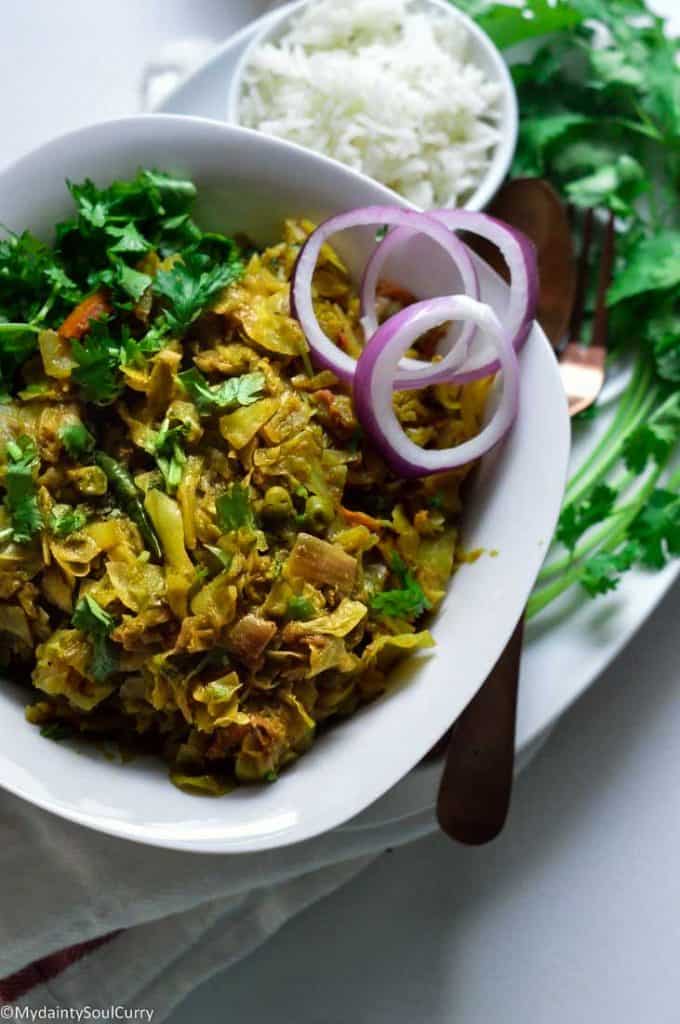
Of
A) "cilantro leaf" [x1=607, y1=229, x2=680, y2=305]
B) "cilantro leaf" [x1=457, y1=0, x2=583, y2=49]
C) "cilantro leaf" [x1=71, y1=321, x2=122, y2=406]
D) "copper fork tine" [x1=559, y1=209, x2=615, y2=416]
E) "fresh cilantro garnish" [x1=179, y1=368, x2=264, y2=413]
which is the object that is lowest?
"copper fork tine" [x1=559, y1=209, x2=615, y2=416]

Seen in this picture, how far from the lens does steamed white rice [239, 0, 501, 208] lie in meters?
2.63

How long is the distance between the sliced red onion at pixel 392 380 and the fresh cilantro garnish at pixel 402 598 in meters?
0.18

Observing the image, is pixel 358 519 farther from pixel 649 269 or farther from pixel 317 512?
pixel 649 269

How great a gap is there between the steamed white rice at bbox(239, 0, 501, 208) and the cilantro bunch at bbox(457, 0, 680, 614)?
5.9 inches

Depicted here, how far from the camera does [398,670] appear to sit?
6.80 ft

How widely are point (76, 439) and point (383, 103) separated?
1.20 meters

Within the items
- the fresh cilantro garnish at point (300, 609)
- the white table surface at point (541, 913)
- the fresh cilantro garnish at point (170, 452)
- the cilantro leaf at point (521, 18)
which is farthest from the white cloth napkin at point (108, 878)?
the cilantro leaf at point (521, 18)

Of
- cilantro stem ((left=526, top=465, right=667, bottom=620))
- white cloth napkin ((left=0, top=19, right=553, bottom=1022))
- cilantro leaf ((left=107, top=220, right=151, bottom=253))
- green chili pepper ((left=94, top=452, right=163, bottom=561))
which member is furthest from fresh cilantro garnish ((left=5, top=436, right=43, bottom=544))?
cilantro stem ((left=526, top=465, right=667, bottom=620))

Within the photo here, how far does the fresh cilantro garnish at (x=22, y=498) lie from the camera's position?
1.92 meters

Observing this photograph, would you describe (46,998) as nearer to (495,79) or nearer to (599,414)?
(599,414)

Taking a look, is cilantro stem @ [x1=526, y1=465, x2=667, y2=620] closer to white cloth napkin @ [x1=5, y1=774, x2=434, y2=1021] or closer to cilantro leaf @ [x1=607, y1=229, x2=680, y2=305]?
cilantro leaf @ [x1=607, y1=229, x2=680, y2=305]

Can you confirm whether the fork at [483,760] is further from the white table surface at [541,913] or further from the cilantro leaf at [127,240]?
the cilantro leaf at [127,240]

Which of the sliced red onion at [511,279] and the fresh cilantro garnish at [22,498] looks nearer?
the fresh cilantro garnish at [22,498]

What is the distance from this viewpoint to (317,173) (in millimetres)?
2186
